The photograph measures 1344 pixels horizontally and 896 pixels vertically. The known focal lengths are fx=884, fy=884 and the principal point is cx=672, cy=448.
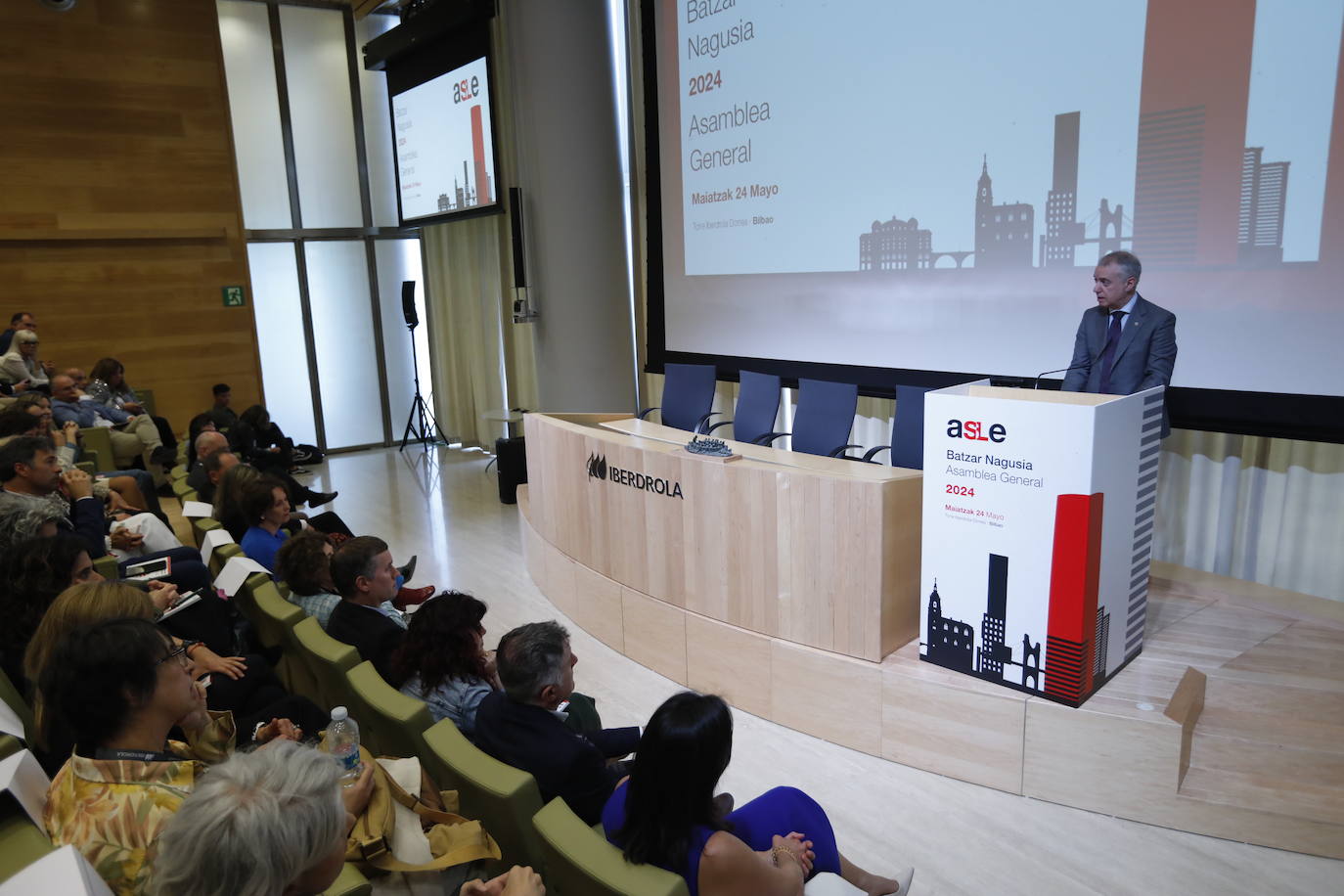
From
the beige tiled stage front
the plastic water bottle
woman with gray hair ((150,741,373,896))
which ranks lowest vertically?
the beige tiled stage front

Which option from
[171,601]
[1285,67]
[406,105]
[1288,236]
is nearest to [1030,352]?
[1288,236]

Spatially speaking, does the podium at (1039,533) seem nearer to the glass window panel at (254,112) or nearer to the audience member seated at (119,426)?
the audience member seated at (119,426)

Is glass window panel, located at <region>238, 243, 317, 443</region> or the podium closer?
the podium

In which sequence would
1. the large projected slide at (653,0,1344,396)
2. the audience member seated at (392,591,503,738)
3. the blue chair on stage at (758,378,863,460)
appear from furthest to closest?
1. the blue chair on stage at (758,378,863,460)
2. the large projected slide at (653,0,1344,396)
3. the audience member seated at (392,591,503,738)

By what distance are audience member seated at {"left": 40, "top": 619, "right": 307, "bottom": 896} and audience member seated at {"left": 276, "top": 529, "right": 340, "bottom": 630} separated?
4.23 feet

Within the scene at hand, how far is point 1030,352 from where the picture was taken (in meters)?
4.86

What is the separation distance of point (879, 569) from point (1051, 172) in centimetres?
257

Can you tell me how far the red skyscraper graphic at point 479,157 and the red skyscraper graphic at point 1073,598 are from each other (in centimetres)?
707

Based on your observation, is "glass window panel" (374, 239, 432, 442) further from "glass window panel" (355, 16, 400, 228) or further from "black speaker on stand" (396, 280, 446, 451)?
"glass window panel" (355, 16, 400, 228)

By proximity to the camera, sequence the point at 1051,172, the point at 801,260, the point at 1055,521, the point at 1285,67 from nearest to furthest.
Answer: the point at 1055,521, the point at 1285,67, the point at 1051,172, the point at 801,260

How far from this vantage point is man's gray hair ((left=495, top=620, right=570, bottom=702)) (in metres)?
2.32

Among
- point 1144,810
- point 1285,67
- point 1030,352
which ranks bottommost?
point 1144,810

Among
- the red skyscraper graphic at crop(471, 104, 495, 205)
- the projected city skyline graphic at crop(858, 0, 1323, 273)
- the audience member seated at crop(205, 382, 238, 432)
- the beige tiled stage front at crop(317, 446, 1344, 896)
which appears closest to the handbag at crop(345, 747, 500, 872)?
the beige tiled stage front at crop(317, 446, 1344, 896)

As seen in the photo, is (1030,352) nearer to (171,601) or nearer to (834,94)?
(834,94)
